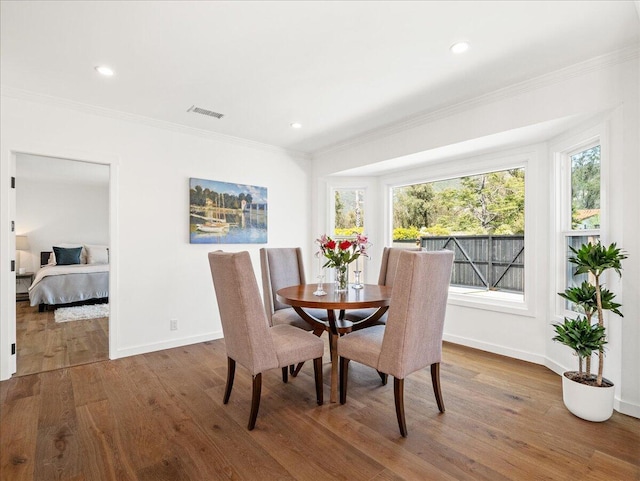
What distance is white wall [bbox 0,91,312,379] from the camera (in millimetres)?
2912

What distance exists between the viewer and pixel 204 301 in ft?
13.1

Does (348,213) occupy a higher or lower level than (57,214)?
lower

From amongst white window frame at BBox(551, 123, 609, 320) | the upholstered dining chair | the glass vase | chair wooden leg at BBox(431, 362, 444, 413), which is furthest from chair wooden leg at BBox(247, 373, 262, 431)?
white window frame at BBox(551, 123, 609, 320)

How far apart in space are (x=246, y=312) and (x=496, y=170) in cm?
306

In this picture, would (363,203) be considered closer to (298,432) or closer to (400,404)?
(400,404)

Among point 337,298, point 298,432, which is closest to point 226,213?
point 337,298

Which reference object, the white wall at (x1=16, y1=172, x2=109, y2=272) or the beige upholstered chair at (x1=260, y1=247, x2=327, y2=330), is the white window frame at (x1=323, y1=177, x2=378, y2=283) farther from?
the white wall at (x1=16, y1=172, x2=109, y2=272)

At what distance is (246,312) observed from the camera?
6.72 ft

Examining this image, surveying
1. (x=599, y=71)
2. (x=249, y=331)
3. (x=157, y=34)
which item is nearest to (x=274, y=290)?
(x=249, y=331)

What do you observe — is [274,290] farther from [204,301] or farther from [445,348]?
[445,348]

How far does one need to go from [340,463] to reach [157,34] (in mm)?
2790

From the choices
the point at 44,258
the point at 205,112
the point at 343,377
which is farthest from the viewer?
the point at 44,258

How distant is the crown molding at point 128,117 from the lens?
2895 mm

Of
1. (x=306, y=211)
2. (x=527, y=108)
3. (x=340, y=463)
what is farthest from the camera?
(x=306, y=211)
